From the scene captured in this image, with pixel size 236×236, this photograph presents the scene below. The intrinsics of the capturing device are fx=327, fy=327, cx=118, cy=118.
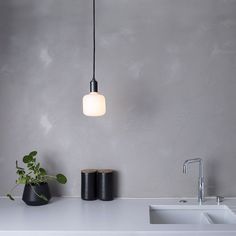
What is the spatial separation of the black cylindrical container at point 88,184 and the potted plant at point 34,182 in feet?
0.41

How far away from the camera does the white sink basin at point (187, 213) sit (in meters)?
1.87

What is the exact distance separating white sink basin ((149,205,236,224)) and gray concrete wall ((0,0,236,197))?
15 centimetres

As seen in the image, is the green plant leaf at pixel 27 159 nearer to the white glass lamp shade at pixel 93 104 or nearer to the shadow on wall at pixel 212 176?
the white glass lamp shade at pixel 93 104

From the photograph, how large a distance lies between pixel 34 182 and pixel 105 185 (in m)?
0.41

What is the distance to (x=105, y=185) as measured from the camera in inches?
76.7

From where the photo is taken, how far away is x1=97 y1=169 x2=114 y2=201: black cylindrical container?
1947 millimetres

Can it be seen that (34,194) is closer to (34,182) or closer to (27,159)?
(34,182)

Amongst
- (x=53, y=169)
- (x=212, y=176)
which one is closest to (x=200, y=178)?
(x=212, y=176)

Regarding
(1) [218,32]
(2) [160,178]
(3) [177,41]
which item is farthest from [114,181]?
(1) [218,32]

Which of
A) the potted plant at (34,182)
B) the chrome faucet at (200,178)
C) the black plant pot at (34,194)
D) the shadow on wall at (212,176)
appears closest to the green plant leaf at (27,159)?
the potted plant at (34,182)

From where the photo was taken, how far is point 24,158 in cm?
189

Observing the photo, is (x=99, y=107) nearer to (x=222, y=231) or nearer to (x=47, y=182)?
(x=47, y=182)

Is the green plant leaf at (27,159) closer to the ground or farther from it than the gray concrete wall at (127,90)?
closer to the ground

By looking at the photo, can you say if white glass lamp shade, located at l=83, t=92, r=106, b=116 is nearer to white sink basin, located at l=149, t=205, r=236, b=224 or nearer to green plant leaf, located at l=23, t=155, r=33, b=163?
green plant leaf, located at l=23, t=155, r=33, b=163
